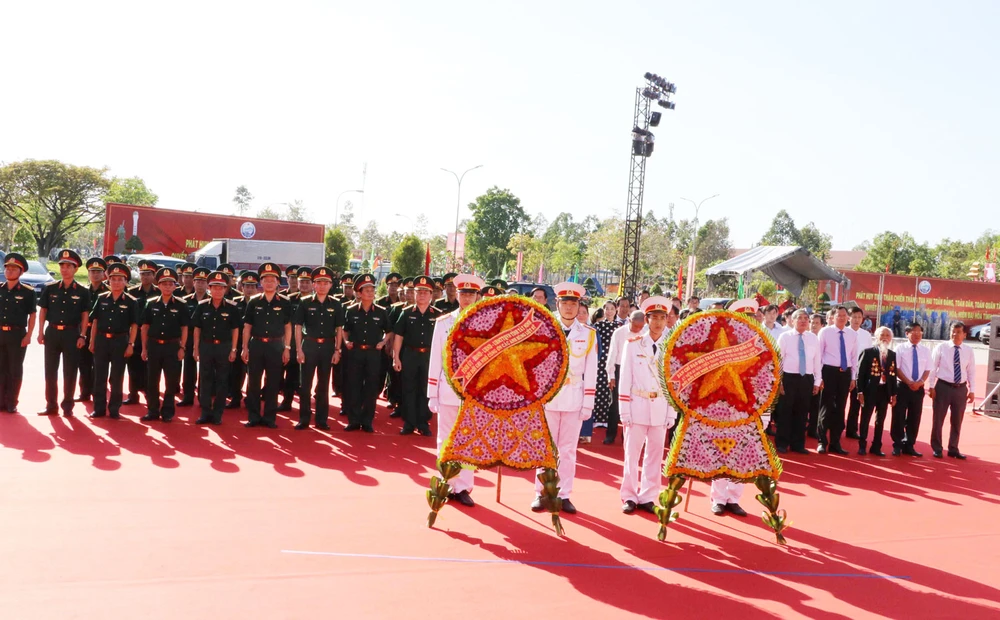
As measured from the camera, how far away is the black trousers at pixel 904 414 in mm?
8766

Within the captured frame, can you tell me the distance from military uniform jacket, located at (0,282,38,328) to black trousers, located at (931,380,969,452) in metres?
10.2

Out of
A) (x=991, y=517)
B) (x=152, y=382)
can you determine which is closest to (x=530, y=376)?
(x=991, y=517)

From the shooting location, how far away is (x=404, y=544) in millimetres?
Answer: 4781

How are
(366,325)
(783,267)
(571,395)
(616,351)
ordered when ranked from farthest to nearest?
(783,267), (366,325), (616,351), (571,395)

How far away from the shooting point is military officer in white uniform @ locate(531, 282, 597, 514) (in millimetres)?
5535

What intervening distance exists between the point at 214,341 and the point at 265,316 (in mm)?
608

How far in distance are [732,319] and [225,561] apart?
3607mm

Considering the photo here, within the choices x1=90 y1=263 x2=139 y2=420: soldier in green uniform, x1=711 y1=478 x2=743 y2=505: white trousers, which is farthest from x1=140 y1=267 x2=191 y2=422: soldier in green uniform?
x1=711 y1=478 x2=743 y2=505: white trousers

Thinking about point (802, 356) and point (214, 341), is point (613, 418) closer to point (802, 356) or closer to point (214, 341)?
point (802, 356)

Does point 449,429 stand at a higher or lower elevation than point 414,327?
lower

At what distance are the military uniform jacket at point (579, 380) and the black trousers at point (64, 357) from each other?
18.1 ft

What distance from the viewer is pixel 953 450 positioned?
29.2 ft

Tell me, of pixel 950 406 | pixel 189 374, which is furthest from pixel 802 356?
pixel 189 374

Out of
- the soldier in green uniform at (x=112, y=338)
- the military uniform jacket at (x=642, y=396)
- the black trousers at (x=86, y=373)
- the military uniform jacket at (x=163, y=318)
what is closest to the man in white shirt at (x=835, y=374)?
the military uniform jacket at (x=642, y=396)
